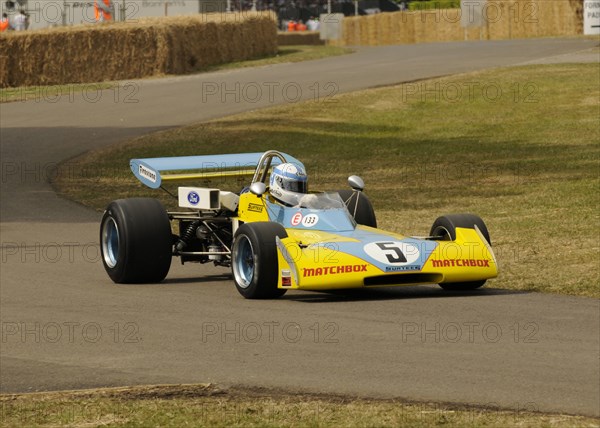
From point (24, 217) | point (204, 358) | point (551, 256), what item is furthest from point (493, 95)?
point (204, 358)

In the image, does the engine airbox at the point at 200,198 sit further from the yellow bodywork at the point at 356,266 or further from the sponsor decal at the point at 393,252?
the sponsor decal at the point at 393,252

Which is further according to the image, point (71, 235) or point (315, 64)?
point (315, 64)

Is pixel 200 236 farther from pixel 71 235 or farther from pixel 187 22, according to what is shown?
pixel 187 22

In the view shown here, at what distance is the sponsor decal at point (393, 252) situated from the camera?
11953mm

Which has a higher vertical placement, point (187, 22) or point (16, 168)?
point (187, 22)

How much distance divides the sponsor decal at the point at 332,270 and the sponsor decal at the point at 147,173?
3.17 meters

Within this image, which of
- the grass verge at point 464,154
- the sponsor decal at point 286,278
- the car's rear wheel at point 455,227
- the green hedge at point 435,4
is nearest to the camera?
the sponsor decal at point 286,278

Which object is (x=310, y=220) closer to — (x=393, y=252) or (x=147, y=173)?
(x=393, y=252)

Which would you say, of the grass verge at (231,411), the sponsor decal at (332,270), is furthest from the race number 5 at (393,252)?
the grass verge at (231,411)

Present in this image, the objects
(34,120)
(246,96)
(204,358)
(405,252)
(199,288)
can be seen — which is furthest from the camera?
(246,96)

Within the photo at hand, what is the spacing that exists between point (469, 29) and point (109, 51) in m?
25.1

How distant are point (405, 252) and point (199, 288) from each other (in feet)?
8.02

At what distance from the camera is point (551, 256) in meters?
14.9

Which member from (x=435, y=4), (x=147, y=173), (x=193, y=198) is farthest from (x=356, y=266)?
(x=435, y=4)
